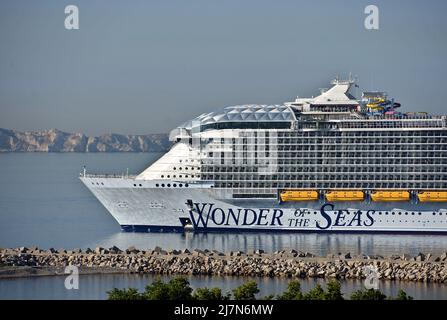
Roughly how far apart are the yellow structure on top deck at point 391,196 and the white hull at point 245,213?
0.22m

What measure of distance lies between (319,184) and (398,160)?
3568 mm

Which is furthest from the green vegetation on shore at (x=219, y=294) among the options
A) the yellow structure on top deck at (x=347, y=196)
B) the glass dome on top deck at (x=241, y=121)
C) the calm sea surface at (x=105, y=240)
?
the glass dome on top deck at (x=241, y=121)

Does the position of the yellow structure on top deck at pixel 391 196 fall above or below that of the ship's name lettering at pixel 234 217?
above

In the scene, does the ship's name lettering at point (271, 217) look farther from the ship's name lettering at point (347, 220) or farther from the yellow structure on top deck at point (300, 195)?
the yellow structure on top deck at point (300, 195)

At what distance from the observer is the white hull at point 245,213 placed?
6325 centimetres

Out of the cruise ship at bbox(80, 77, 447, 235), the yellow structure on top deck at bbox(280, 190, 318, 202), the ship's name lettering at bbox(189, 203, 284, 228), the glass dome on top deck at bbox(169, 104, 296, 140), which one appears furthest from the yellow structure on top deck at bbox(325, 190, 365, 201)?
the glass dome on top deck at bbox(169, 104, 296, 140)

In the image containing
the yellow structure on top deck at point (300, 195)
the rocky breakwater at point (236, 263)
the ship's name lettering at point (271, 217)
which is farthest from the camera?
the yellow structure on top deck at point (300, 195)

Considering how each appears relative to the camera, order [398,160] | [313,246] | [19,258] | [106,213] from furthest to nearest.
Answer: [106,213] < [398,160] < [313,246] < [19,258]

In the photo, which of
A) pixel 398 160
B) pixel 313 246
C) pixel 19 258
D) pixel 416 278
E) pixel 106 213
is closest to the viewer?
pixel 416 278

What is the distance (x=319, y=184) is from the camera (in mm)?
64938

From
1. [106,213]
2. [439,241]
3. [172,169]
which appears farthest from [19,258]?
[106,213]

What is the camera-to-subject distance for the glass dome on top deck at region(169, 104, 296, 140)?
65375 millimetres

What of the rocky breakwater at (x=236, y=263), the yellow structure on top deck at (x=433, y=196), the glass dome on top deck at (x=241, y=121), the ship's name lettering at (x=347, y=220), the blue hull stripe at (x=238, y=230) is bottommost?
the rocky breakwater at (x=236, y=263)

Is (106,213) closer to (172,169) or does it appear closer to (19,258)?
(172,169)
